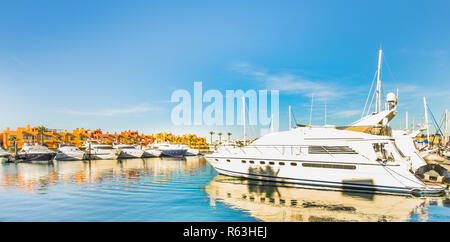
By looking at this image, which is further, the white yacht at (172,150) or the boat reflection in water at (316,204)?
the white yacht at (172,150)

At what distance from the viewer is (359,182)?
16188 mm

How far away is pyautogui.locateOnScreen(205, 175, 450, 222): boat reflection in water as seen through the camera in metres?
11.6

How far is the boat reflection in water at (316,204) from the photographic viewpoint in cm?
1156

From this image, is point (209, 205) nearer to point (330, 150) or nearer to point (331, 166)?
point (331, 166)

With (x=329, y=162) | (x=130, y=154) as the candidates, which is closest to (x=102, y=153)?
(x=130, y=154)

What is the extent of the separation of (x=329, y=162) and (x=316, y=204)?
453 cm

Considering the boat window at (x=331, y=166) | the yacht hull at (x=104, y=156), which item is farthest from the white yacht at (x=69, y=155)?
the boat window at (x=331, y=166)

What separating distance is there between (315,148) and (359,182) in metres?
3.80

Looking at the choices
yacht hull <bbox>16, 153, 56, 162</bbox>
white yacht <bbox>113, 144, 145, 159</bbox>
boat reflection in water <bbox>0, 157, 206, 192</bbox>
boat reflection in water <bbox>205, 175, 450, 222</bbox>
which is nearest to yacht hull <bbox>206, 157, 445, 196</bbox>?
boat reflection in water <bbox>205, 175, 450, 222</bbox>

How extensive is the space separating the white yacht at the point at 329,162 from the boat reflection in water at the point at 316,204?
2.58 ft

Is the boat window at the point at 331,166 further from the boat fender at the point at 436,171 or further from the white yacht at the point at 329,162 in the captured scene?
the boat fender at the point at 436,171

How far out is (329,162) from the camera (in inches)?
671
